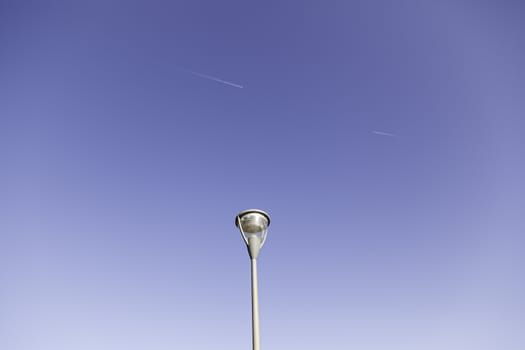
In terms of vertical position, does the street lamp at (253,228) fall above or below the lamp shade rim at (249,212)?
below

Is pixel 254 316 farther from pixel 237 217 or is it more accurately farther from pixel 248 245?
pixel 237 217

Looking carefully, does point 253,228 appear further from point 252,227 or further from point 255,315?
point 255,315

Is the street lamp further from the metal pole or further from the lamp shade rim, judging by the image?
the metal pole

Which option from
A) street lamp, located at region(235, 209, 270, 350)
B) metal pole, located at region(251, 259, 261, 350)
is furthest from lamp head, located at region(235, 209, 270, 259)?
metal pole, located at region(251, 259, 261, 350)

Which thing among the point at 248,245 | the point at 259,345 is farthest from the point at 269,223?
the point at 259,345

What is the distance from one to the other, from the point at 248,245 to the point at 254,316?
4.19ft

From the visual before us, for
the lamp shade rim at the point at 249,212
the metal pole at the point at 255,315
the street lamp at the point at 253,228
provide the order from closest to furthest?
the metal pole at the point at 255,315 → the street lamp at the point at 253,228 → the lamp shade rim at the point at 249,212

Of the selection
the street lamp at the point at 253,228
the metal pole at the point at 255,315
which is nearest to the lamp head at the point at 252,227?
the street lamp at the point at 253,228

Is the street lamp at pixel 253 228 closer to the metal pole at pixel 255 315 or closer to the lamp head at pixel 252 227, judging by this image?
the lamp head at pixel 252 227

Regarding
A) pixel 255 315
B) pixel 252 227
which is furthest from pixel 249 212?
pixel 255 315

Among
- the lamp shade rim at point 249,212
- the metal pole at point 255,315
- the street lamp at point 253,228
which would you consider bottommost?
the metal pole at point 255,315

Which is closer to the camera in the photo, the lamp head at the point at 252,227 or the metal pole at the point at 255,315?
the metal pole at the point at 255,315

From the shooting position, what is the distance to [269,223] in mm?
6406

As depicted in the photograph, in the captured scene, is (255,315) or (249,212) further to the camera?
(249,212)
